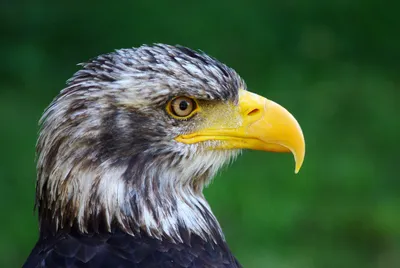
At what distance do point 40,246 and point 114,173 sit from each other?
0.58m

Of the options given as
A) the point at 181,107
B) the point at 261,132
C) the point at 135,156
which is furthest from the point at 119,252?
the point at 261,132

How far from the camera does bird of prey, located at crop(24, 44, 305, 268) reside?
488 cm

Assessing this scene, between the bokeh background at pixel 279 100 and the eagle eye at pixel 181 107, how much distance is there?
13.7 feet

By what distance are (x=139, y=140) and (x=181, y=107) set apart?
28 centimetres

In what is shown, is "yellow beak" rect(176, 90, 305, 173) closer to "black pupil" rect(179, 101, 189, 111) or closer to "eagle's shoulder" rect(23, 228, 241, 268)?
"black pupil" rect(179, 101, 189, 111)

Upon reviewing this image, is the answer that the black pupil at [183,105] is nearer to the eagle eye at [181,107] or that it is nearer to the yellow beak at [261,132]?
the eagle eye at [181,107]

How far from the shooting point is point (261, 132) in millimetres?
5172

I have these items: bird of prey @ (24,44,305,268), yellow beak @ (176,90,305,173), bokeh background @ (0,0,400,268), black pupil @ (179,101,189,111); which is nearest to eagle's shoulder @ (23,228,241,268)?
bird of prey @ (24,44,305,268)

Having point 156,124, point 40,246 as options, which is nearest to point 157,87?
point 156,124

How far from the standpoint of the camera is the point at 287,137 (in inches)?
202

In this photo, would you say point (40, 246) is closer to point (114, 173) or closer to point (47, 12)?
point (114, 173)

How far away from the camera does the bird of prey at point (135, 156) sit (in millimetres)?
4875

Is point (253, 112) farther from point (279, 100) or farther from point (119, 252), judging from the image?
point (279, 100)

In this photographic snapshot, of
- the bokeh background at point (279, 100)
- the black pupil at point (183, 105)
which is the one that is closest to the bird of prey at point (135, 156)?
the black pupil at point (183, 105)
